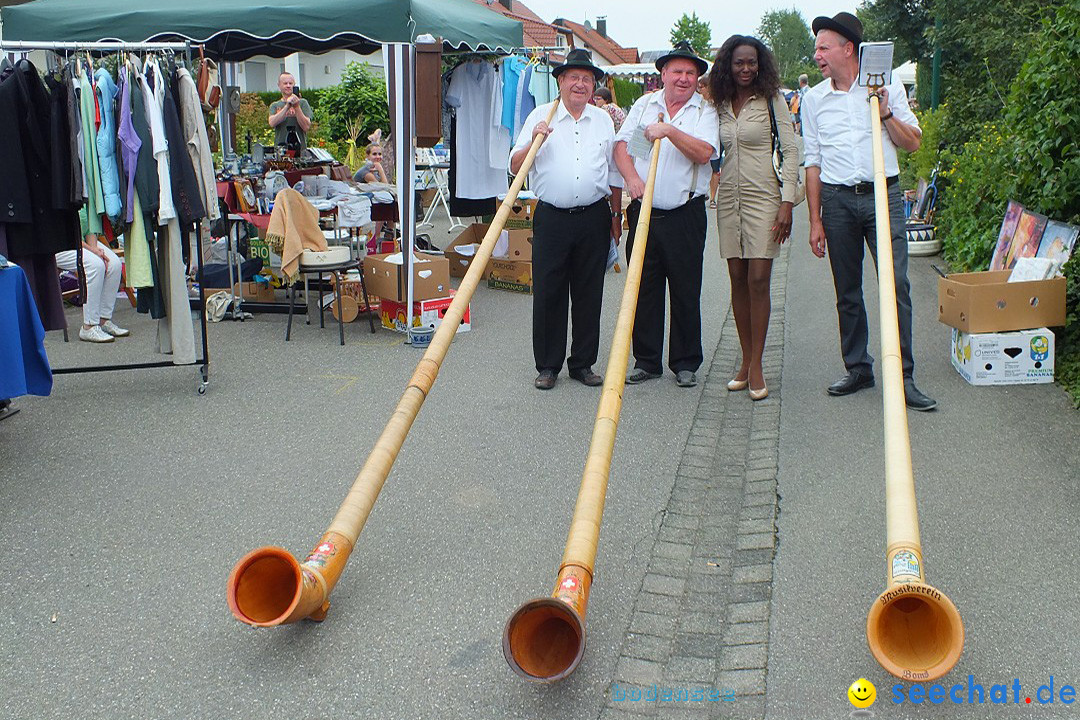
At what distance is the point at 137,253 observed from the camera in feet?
21.5

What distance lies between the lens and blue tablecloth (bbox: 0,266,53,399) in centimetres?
525

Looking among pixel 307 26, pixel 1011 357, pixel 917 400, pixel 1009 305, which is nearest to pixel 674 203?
pixel 917 400

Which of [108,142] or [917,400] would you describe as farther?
[108,142]

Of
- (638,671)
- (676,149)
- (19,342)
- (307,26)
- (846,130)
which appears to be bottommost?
(638,671)

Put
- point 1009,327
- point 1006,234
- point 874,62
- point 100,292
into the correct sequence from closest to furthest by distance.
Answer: point 874,62
point 1009,327
point 1006,234
point 100,292

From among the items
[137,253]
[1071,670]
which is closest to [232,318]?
[137,253]

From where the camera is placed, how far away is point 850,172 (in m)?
6.08

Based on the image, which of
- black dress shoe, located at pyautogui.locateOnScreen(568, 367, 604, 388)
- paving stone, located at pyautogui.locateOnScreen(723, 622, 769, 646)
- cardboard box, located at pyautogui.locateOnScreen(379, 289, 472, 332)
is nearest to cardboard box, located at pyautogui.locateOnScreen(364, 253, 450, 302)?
cardboard box, located at pyautogui.locateOnScreen(379, 289, 472, 332)

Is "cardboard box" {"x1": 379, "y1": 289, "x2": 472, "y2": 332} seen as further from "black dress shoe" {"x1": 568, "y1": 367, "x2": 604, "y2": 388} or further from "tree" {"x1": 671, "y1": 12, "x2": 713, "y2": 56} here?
"tree" {"x1": 671, "y1": 12, "x2": 713, "y2": 56}

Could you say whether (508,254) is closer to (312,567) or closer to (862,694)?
(312,567)

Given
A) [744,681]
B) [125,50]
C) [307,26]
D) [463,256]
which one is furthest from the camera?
[463,256]

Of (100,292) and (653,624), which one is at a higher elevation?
(100,292)

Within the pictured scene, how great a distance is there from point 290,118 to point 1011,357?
7.81m

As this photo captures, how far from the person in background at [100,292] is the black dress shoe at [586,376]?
3.90 meters
